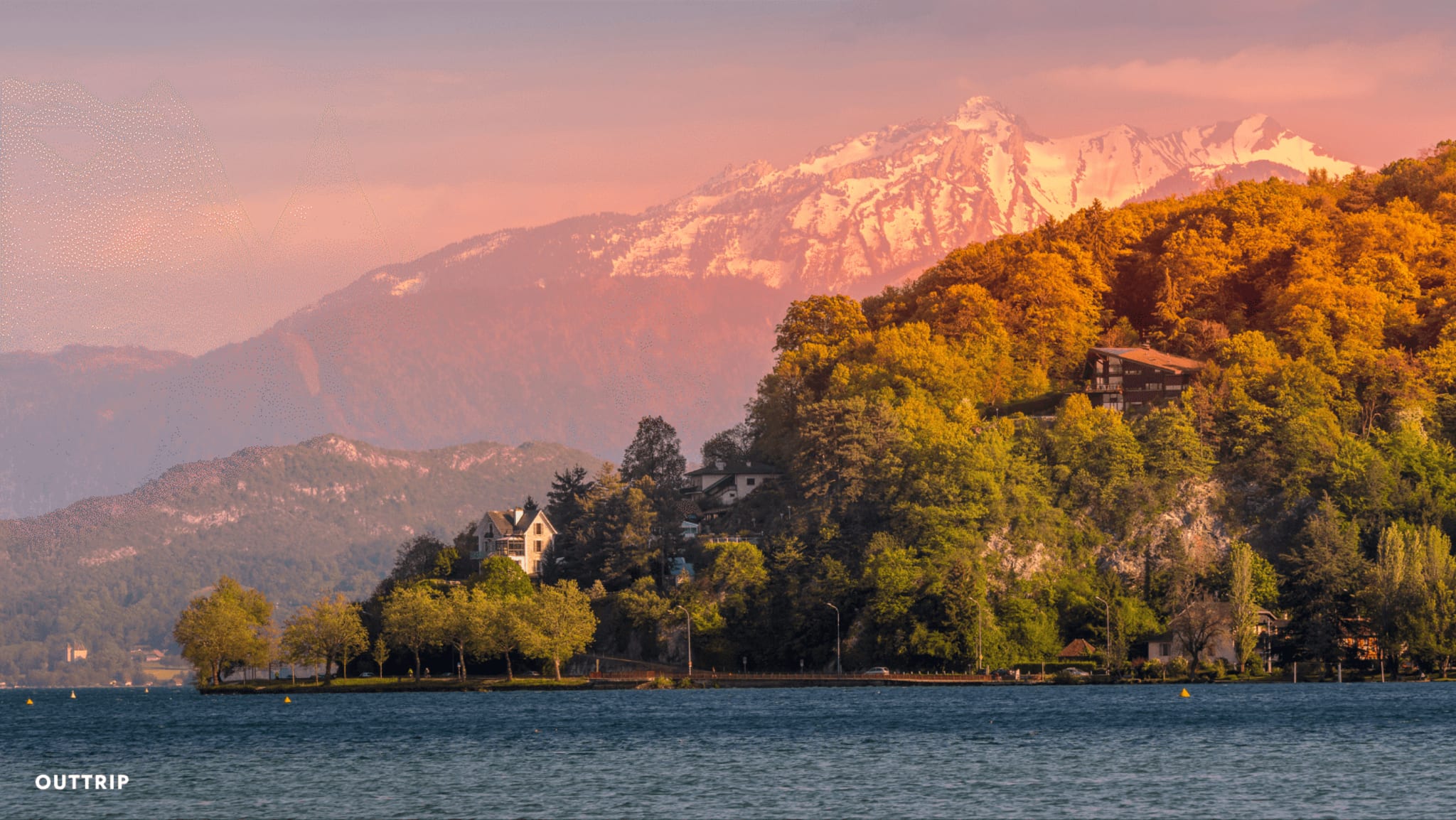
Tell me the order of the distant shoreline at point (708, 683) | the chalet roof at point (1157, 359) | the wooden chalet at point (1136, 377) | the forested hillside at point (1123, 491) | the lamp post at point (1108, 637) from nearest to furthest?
the distant shoreline at point (708, 683) < the lamp post at point (1108, 637) < the forested hillside at point (1123, 491) < the wooden chalet at point (1136, 377) < the chalet roof at point (1157, 359)

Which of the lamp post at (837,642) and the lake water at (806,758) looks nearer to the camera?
the lake water at (806,758)

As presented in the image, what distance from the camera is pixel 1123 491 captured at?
17500 cm

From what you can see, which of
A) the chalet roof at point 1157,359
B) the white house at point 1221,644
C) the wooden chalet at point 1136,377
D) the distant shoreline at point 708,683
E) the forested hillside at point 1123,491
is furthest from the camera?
the chalet roof at point 1157,359

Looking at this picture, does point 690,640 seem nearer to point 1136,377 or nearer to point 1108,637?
point 1108,637

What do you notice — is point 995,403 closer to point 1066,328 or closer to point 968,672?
point 1066,328

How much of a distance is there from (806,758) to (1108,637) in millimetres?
69183

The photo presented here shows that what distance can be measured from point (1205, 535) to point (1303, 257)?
36204 millimetres

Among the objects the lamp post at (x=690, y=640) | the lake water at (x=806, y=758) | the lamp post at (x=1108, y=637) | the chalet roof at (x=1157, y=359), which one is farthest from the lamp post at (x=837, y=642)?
the chalet roof at (x=1157, y=359)

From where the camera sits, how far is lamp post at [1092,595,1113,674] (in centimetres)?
16288

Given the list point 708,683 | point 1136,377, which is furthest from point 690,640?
point 1136,377

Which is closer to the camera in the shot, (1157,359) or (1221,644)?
(1221,644)

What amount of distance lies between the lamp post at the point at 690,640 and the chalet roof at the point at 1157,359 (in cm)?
5365

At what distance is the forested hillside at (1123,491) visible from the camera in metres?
164

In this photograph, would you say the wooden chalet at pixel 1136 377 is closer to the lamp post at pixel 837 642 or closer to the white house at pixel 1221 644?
the white house at pixel 1221 644
